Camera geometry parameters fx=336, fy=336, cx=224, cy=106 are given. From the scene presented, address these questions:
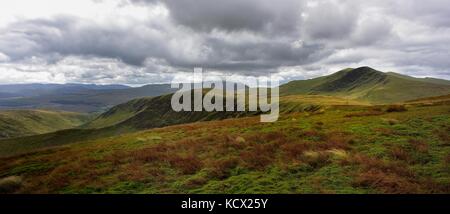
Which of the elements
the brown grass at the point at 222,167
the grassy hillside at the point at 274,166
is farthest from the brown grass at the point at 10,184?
the brown grass at the point at 222,167

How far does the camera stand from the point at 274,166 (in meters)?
19.0

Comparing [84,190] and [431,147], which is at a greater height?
[431,147]

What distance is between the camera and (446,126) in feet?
86.4

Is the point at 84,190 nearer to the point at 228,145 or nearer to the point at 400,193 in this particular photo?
the point at 228,145

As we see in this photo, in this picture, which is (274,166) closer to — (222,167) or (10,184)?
(222,167)

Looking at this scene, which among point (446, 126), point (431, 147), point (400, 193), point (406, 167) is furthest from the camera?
point (446, 126)

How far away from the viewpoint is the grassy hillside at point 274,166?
50.6 feet

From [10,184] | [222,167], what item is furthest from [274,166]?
[10,184]

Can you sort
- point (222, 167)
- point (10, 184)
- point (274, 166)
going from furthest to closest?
1. point (10, 184)
2. point (222, 167)
3. point (274, 166)

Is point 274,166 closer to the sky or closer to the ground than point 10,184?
closer to the sky

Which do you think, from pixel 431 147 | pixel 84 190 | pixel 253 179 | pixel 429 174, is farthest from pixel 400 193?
pixel 84 190

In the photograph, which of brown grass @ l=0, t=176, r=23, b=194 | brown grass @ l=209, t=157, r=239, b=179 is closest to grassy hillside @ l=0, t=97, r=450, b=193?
brown grass @ l=209, t=157, r=239, b=179
